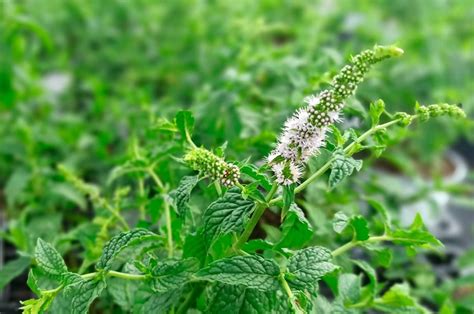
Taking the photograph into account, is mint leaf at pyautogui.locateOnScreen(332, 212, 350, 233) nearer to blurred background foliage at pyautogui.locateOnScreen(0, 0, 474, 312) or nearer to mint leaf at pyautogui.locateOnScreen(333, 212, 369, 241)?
mint leaf at pyautogui.locateOnScreen(333, 212, 369, 241)

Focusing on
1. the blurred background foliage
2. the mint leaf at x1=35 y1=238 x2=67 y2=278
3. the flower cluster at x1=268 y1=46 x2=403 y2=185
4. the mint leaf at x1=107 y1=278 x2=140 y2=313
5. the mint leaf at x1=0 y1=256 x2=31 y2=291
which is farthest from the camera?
the blurred background foliage

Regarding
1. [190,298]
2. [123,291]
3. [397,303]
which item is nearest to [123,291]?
[123,291]

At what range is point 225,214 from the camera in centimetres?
73

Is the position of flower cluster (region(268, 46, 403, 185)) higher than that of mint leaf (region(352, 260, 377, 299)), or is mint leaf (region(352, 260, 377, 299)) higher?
flower cluster (region(268, 46, 403, 185))

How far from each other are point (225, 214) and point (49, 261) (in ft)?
0.70

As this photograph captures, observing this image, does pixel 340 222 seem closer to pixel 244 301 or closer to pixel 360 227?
pixel 360 227

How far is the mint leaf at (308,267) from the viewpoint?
72cm

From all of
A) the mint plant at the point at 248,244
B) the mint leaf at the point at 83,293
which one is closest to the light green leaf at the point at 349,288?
the mint plant at the point at 248,244

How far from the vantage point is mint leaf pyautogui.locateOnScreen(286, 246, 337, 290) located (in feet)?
2.37

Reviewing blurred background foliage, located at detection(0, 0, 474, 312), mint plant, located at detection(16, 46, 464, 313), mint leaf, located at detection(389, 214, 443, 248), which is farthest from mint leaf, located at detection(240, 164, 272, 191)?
blurred background foliage, located at detection(0, 0, 474, 312)

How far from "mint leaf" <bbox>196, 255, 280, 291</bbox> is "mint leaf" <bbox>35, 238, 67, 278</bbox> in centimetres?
17

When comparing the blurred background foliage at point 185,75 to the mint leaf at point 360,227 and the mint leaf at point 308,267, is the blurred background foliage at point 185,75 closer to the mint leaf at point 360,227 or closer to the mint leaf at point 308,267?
the mint leaf at point 360,227

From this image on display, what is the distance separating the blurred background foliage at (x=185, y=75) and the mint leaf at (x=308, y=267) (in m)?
0.34

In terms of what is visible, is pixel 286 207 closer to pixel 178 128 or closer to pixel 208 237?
pixel 208 237
